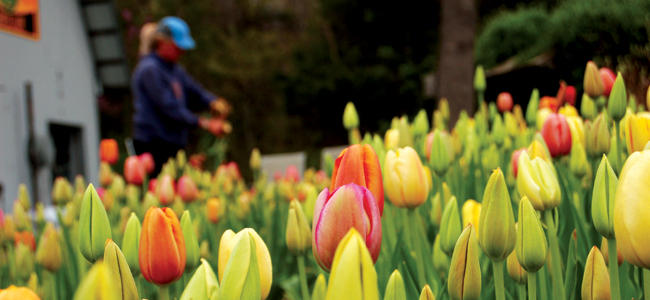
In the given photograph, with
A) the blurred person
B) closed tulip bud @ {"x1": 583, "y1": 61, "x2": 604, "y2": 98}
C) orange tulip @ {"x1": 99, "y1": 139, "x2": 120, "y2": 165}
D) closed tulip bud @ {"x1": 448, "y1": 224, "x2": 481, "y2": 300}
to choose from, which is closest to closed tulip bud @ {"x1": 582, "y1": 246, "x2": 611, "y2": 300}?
closed tulip bud @ {"x1": 448, "y1": 224, "x2": 481, "y2": 300}

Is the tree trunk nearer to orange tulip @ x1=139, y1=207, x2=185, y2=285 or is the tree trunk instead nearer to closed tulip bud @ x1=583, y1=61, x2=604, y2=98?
closed tulip bud @ x1=583, y1=61, x2=604, y2=98

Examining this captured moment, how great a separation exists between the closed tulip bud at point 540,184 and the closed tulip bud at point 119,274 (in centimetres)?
48

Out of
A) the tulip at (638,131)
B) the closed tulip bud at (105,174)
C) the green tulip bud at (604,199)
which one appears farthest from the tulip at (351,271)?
the closed tulip bud at (105,174)

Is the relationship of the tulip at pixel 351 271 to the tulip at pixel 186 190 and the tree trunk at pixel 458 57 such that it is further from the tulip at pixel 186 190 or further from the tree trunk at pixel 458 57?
the tree trunk at pixel 458 57

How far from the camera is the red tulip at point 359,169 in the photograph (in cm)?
54

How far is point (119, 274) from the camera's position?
Answer: 1.54 feet

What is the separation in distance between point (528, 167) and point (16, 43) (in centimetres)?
467

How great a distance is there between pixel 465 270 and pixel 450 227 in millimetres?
221

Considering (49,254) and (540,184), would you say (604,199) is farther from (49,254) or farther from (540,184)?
(49,254)

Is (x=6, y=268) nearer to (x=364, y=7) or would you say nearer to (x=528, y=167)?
(x=528, y=167)

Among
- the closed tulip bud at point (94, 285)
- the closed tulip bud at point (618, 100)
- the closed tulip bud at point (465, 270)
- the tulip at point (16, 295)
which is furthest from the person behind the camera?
the closed tulip bud at point (618, 100)

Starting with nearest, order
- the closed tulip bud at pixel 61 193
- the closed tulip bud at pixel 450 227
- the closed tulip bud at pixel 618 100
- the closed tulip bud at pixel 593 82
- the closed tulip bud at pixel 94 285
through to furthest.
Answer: the closed tulip bud at pixel 94 285, the closed tulip bud at pixel 450 227, the closed tulip bud at pixel 618 100, the closed tulip bud at pixel 593 82, the closed tulip bud at pixel 61 193

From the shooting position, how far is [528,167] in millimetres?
632

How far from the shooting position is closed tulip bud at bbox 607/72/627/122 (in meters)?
0.92
